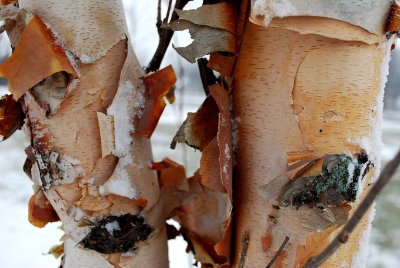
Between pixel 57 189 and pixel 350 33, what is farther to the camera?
pixel 57 189

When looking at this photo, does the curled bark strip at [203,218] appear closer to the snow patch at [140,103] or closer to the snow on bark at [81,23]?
the snow patch at [140,103]

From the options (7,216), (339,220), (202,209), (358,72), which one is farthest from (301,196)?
(7,216)

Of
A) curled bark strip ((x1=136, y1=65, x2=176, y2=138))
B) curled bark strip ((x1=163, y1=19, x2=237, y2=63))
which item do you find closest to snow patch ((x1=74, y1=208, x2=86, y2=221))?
curled bark strip ((x1=136, y1=65, x2=176, y2=138))

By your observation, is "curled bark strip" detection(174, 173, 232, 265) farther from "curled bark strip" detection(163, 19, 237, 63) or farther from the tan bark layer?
"curled bark strip" detection(163, 19, 237, 63)

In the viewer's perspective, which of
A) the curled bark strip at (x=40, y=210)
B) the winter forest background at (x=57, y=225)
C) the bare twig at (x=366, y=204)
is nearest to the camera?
the bare twig at (x=366, y=204)

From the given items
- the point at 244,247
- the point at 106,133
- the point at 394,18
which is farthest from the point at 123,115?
the point at 394,18

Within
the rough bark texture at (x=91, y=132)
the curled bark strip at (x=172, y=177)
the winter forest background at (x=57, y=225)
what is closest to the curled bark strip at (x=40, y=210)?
the rough bark texture at (x=91, y=132)

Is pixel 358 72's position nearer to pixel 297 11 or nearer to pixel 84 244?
pixel 297 11
